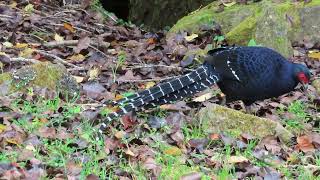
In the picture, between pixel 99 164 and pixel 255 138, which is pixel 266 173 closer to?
pixel 255 138

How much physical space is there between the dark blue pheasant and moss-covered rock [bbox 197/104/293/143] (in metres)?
0.51

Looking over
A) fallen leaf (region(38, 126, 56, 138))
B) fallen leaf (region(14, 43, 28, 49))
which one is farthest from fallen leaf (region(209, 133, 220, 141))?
fallen leaf (region(14, 43, 28, 49))

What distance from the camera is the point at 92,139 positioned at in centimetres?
522

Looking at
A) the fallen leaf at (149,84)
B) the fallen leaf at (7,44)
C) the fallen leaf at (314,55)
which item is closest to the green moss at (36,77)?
the fallen leaf at (149,84)

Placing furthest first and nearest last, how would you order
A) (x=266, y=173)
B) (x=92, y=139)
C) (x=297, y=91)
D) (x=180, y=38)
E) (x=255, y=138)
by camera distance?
(x=180, y=38), (x=297, y=91), (x=255, y=138), (x=92, y=139), (x=266, y=173)

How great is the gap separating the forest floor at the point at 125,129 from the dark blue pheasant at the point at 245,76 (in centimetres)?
29

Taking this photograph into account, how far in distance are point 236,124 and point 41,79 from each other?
6.60 feet

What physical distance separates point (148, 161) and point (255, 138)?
3.92ft

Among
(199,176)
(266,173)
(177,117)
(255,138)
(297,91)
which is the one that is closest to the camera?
(199,176)

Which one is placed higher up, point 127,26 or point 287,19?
point 287,19

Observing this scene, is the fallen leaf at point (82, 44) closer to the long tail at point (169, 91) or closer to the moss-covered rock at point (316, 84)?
the long tail at point (169, 91)

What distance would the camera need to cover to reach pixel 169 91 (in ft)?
19.7

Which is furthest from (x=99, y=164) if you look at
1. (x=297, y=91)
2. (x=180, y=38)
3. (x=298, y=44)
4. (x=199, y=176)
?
(x=298, y=44)

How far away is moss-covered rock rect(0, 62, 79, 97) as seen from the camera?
6.22 m
